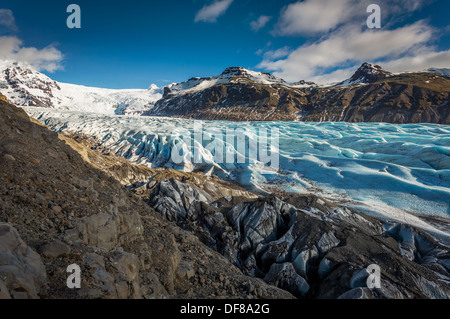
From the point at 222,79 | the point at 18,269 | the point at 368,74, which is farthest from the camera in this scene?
the point at 222,79

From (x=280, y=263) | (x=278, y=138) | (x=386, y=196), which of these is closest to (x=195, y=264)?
(x=280, y=263)

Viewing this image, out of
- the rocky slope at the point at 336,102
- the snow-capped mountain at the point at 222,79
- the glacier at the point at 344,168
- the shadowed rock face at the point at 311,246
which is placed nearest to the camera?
the shadowed rock face at the point at 311,246

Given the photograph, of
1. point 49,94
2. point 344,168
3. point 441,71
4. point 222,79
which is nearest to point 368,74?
point 441,71

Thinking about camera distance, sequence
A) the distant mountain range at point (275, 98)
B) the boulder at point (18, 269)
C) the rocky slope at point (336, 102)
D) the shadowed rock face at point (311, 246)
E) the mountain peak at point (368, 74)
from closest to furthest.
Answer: the boulder at point (18, 269) < the shadowed rock face at point (311, 246) < the rocky slope at point (336, 102) < the distant mountain range at point (275, 98) < the mountain peak at point (368, 74)

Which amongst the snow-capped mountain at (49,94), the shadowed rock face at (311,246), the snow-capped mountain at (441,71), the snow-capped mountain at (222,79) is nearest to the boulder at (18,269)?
the shadowed rock face at (311,246)

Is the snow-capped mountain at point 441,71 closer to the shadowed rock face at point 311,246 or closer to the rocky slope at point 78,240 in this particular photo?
the shadowed rock face at point 311,246

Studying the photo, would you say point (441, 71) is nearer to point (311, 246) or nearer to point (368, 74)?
point (368, 74)
